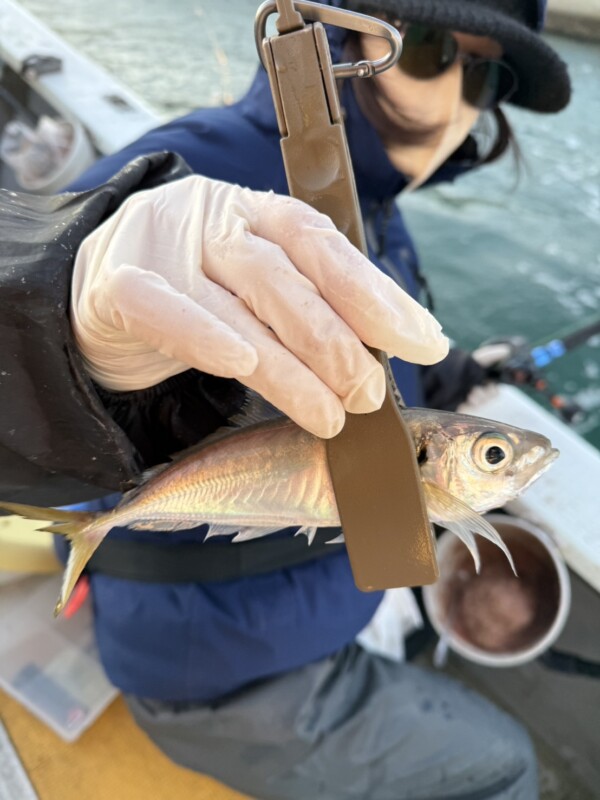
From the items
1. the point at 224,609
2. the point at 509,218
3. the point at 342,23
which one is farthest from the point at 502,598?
the point at 509,218

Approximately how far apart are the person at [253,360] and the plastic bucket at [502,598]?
1.08 feet

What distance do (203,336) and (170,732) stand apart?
125cm

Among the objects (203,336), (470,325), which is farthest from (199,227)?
(470,325)

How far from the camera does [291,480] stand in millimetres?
839

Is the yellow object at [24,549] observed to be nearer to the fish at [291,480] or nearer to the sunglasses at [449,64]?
the fish at [291,480]

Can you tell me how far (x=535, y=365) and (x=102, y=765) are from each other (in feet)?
6.78

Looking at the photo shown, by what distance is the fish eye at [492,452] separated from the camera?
0.83m

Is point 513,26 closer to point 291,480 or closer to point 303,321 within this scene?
point 303,321

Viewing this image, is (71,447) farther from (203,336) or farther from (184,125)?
(184,125)

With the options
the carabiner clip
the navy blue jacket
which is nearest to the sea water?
the navy blue jacket

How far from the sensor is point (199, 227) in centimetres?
91

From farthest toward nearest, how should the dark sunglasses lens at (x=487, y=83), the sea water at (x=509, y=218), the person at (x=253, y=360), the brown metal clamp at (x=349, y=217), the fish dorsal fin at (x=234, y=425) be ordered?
1. the sea water at (x=509, y=218)
2. the dark sunglasses lens at (x=487, y=83)
3. the fish dorsal fin at (x=234, y=425)
4. the person at (x=253, y=360)
5. the brown metal clamp at (x=349, y=217)

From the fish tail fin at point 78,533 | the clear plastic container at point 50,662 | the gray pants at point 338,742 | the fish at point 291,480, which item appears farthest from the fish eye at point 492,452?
the clear plastic container at point 50,662

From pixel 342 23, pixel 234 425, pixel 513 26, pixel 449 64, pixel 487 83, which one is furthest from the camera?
pixel 487 83
